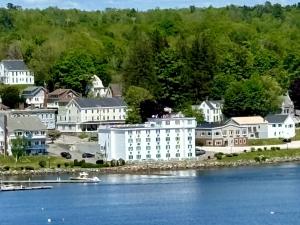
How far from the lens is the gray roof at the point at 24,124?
167ft

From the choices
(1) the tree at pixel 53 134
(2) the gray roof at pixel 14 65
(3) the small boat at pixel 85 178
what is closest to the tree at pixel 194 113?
(1) the tree at pixel 53 134

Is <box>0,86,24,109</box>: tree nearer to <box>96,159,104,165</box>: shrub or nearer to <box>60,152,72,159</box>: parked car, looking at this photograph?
<box>60,152,72,159</box>: parked car

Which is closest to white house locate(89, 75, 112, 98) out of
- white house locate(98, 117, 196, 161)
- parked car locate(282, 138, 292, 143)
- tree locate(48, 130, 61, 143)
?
tree locate(48, 130, 61, 143)

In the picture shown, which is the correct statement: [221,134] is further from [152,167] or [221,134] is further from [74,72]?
[74,72]

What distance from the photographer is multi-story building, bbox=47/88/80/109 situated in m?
61.1

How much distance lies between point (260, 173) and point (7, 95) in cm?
1712

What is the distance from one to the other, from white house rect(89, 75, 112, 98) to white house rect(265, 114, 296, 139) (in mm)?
10877

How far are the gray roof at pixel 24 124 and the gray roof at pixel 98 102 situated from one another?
22.9 feet

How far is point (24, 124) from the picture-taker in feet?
168

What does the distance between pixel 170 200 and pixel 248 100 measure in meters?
17.2

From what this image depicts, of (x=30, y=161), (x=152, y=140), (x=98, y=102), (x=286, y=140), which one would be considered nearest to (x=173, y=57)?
(x=98, y=102)

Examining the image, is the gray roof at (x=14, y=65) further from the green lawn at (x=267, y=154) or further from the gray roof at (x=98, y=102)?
the green lawn at (x=267, y=154)

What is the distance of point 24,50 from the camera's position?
73.6 metres

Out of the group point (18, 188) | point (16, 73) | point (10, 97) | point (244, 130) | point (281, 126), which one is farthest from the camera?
point (16, 73)
